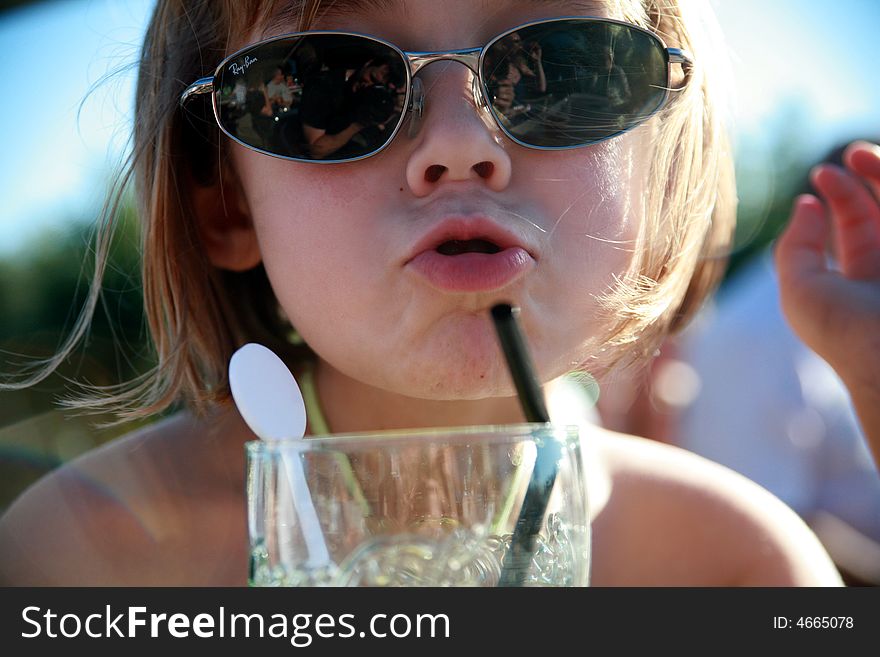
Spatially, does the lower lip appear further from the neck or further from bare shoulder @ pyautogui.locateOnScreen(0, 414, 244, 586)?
bare shoulder @ pyautogui.locateOnScreen(0, 414, 244, 586)

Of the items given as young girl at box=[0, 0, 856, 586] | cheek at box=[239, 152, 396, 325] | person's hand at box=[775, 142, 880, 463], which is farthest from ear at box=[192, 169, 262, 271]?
person's hand at box=[775, 142, 880, 463]

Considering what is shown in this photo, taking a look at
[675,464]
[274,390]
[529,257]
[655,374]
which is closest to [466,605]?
[274,390]

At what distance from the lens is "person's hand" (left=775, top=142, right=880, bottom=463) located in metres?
1.25

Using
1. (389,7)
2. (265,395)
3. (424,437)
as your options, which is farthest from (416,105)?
(424,437)

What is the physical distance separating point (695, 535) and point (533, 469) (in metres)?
0.95

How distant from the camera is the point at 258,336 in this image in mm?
1463

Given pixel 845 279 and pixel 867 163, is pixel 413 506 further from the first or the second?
pixel 867 163

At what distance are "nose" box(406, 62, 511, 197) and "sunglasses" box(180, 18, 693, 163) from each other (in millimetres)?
12

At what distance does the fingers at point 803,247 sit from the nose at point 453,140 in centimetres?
70

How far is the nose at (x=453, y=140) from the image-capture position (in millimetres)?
973

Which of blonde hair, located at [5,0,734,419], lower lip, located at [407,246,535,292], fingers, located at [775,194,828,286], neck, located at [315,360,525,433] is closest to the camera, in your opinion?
lower lip, located at [407,246,535,292]

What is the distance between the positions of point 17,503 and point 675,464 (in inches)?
42.9

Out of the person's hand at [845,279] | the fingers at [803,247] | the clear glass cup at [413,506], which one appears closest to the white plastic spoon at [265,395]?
the clear glass cup at [413,506]

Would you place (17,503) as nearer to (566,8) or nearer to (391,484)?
(391,484)
